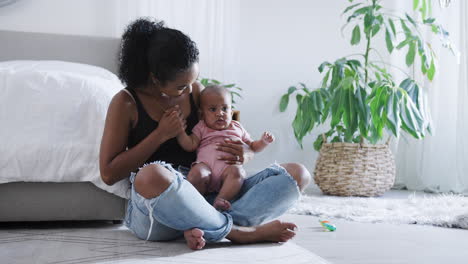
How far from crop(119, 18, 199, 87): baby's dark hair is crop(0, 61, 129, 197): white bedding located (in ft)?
0.90

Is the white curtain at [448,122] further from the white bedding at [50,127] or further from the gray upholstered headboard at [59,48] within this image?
the white bedding at [50,127]

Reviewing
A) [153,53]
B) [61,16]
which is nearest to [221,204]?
[153,53]

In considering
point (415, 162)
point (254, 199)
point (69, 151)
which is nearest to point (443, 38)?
point (415, 162)

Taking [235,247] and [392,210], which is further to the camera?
[392,210]

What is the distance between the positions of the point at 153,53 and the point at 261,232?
0.60 metres

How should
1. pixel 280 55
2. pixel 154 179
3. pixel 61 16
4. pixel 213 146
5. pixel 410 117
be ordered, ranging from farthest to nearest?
1. pixel 280 55
2. pixel 61 16
3. pixel 410 117
4. pixel 213 146
5. pixel 154 179

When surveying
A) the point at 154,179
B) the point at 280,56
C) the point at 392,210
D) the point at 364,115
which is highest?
the point at 280,56

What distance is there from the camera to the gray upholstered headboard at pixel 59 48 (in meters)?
3.05

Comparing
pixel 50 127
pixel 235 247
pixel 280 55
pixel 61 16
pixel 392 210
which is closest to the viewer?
pixel 235 247

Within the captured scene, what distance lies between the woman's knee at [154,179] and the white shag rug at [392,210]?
110cm

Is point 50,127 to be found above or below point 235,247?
above

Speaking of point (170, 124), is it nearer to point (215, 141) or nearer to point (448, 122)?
point (215, 141)

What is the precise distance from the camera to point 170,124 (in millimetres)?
1591

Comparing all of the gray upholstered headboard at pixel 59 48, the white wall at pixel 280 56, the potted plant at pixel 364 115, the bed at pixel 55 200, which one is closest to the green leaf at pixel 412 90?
the potted plant at pixel 364 115
